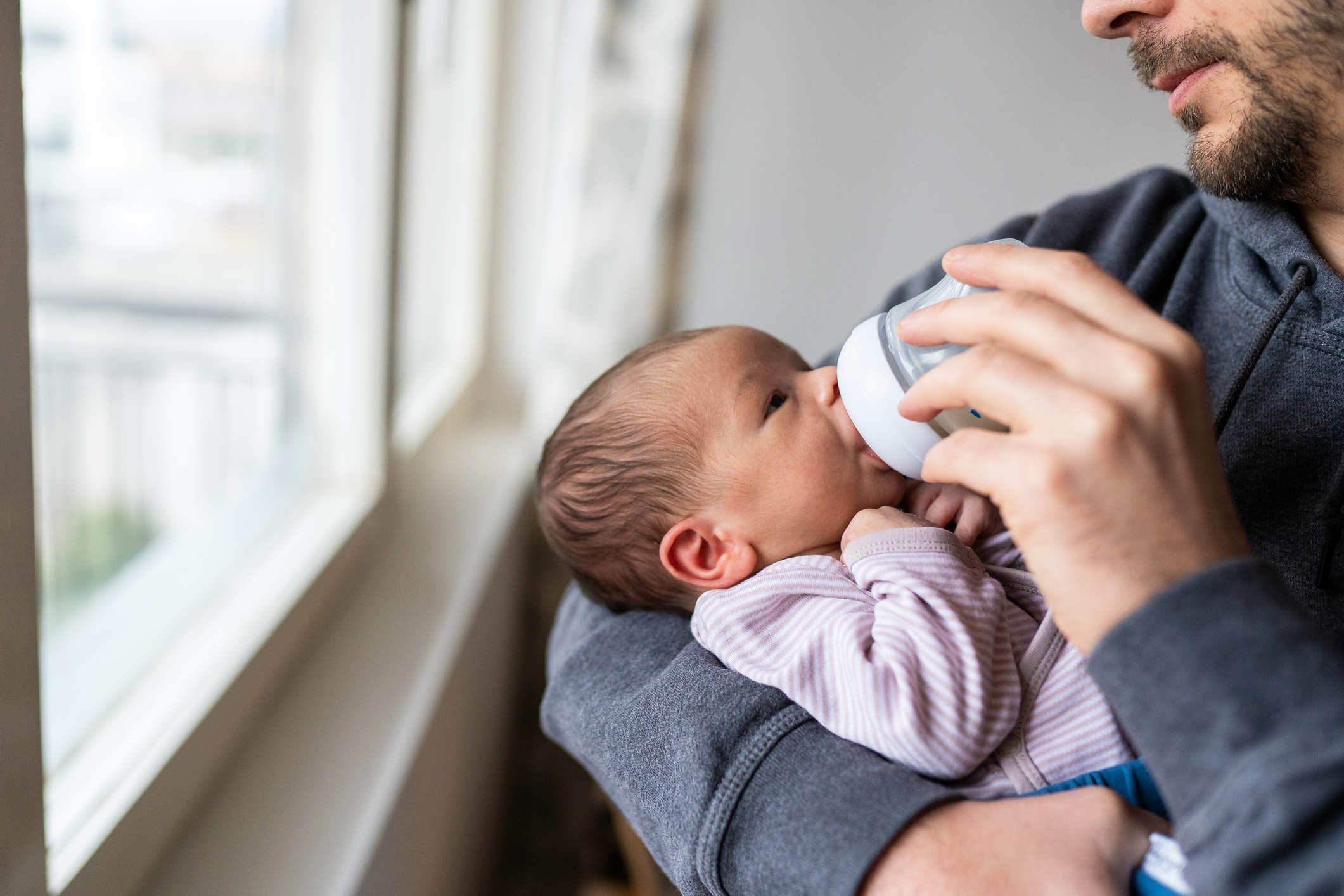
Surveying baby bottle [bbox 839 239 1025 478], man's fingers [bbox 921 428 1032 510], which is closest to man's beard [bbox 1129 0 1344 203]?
baby bottle [bbox 839 239 1025 478]

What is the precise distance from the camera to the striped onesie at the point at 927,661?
2.42 feet

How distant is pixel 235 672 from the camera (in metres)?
1.18

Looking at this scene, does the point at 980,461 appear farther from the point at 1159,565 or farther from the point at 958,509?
the point at 958,509

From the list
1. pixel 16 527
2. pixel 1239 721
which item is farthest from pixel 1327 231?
pixel 16 527

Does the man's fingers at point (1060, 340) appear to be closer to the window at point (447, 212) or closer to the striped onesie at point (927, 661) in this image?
the striped onesie at point (927, 661)

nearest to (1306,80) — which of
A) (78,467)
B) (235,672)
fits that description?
(235,672)

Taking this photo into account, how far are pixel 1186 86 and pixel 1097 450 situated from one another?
1.89 ft

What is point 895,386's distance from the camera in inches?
32.5

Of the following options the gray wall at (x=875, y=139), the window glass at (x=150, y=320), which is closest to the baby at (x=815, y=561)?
the window glass at (x=150, y=320)

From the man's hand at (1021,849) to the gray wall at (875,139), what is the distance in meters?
2.30

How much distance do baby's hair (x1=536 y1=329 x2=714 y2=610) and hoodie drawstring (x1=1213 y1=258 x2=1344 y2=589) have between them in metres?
0.52

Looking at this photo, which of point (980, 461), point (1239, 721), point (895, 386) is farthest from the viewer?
point (895, 386)

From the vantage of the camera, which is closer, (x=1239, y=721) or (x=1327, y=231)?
(x=1239, y=721)

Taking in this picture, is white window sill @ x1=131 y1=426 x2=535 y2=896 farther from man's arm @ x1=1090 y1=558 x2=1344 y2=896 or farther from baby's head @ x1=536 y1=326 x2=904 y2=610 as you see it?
man's arm @ x1=1090 y1=558 x2=1344 y2=896
